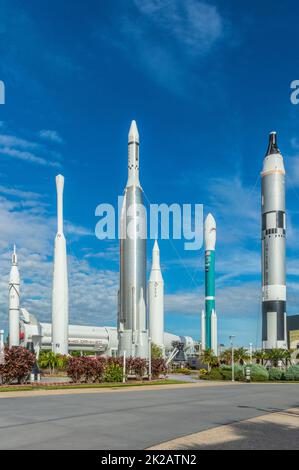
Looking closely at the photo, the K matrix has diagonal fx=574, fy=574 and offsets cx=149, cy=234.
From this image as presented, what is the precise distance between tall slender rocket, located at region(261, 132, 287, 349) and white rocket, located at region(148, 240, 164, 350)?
51.5 ft

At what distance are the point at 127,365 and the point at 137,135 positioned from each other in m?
35.2

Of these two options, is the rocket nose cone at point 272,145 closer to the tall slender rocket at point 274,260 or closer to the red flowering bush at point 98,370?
the tall slender rocket at point 274,260

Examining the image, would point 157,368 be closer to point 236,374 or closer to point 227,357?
point 236,374

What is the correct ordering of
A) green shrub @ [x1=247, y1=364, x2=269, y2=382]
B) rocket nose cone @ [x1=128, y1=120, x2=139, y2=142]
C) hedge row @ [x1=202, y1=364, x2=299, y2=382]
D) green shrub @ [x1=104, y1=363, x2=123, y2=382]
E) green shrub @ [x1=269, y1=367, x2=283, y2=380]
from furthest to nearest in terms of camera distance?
rocket nose cone @ [x1=128, y1=120, x2=139, y2=142] → green shrub @ [x1=269, y1=367, x2=283, y2=380] → hedge row @ [x1=202, y1=364, x2=299, y2=382] → green shrub @ [x1=247, y1=364, x2=269, y2=382] → green shrub @ [x1=104, y1=363, x2=123, y2=382]

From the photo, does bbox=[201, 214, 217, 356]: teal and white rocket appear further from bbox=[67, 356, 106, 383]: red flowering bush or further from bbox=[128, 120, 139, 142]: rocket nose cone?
bbox=[67, 356, 106, 383]: red flowering bush

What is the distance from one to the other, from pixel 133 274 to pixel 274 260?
2136cm

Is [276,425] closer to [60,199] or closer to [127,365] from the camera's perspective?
[127,365]

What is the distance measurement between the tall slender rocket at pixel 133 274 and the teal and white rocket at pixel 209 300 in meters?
20.0

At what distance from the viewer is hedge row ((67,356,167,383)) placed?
41469mm

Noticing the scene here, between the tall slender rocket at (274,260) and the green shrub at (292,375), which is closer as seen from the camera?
the green shrub at (292,375)

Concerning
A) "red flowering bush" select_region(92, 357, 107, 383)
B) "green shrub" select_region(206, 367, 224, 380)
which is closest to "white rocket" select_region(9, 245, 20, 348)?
"green shrub" select_region(206, 367, 224, 380)

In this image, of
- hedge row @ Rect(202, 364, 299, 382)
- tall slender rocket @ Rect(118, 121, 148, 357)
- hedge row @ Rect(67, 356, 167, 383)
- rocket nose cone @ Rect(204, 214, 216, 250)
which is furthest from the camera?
rocket nose cone @ Rect(204, 214, 216, 250)

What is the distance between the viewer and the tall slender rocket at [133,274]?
70625 mm

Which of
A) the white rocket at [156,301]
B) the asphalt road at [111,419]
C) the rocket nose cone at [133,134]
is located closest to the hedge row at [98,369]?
the asphalt road at [111,419]
